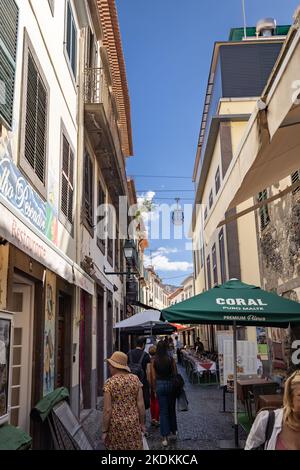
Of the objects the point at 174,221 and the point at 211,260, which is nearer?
the point at 174,221

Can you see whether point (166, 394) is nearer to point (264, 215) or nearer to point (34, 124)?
point (34, 124)

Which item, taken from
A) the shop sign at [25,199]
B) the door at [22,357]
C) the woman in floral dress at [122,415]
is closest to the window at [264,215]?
the shop sign at [25,199]

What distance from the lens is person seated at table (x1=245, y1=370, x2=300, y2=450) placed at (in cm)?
322

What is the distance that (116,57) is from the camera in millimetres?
16312

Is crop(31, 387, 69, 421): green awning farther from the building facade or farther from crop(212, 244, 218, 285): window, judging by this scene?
crop(212, 244, 218, 285): window

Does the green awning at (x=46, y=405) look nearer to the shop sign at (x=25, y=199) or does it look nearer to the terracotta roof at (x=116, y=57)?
the shop sign at (x=25, y=199)

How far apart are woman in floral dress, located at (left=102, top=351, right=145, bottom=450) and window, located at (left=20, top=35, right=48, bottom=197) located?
2941 millimetres

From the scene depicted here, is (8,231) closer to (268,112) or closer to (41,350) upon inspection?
(268,112)

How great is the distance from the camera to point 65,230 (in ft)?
28.5

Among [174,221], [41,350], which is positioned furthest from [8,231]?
[174,221]

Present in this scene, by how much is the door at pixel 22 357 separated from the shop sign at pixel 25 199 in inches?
40.6

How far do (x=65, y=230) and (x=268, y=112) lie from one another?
18.0 ft

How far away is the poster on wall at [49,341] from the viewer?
683 centimetres
